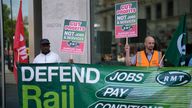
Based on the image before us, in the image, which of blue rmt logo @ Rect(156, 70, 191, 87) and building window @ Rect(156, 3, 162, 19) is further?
building window @ Rect(156, 3, 162, 19)

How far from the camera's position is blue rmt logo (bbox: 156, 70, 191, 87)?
6.64 meters

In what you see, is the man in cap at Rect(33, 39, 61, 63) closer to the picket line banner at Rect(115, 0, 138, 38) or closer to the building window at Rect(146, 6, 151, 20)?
the picket line banner at Rect(115, 0, 138, 38)

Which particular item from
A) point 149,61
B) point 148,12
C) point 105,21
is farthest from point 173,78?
point 105,21

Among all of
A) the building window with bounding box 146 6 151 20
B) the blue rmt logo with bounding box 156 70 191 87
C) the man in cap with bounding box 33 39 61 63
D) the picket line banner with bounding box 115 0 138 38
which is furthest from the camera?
the building window with bounding box 146 6 151 20

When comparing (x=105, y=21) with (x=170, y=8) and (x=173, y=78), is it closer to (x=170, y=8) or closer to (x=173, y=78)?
(x=170, y=8)

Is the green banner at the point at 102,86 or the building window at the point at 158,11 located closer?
the green banner at the point at 102,86

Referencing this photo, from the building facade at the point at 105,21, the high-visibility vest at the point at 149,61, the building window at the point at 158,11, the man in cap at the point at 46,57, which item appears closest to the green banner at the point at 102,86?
the high-visibility vest at the point at 149,61

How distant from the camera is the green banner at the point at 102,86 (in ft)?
21.9

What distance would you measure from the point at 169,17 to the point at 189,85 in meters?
3.53

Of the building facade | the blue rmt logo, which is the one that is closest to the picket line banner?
the blue rmt logo

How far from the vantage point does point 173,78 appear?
6668 millimetres

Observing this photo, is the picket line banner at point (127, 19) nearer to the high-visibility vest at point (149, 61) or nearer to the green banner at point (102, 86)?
the high-visibility vest at point (149, 61)

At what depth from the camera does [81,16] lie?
948 centimetres

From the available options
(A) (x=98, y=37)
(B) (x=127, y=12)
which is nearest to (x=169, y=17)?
(A) (x=98, y=37)
